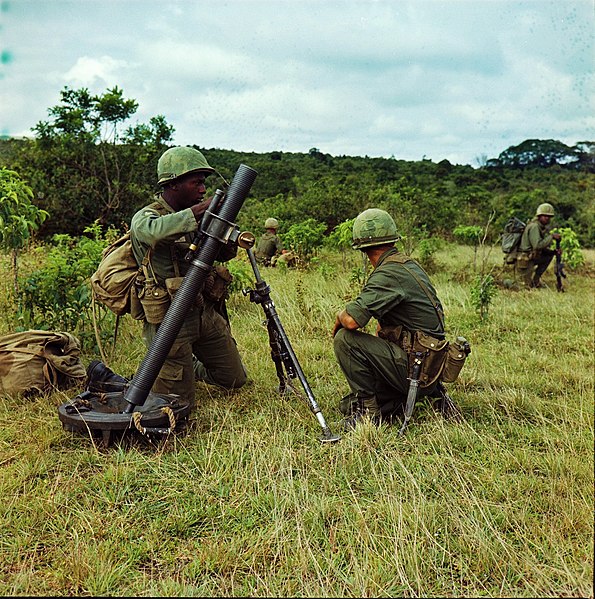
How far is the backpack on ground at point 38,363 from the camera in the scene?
16.4 feet

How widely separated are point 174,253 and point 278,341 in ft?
3.38

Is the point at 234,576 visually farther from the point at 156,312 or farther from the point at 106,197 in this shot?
the point at 106,197

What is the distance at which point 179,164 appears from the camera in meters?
4.43

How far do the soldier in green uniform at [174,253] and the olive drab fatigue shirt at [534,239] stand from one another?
8565mm

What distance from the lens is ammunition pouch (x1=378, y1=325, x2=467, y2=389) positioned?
4348mm

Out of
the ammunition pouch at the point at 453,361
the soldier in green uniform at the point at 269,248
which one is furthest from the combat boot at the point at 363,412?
the soldier in green uniform at the point at 269,248

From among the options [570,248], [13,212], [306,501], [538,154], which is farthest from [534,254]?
[538,154]

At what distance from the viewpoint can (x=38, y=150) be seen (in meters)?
15.6

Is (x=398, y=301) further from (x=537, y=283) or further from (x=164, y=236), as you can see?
(x=537, y=283)

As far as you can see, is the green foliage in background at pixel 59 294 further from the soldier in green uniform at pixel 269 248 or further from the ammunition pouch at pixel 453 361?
the soldier in green uniform at pixel 269 248

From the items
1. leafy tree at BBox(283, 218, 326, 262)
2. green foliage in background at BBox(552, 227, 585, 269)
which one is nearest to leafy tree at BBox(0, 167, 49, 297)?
leafy tree at BBox(283, 218, 326, 262)

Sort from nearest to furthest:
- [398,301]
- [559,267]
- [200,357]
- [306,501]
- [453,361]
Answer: [306,501] → [398,301] → [453,361] → [200,357] → [559,267]

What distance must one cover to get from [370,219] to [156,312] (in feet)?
5.56

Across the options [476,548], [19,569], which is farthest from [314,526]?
[19,569]
